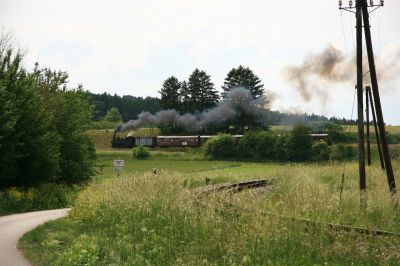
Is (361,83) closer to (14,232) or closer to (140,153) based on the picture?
(14,232)

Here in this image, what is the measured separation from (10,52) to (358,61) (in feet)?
62.0

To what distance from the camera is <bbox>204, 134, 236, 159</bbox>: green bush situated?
3034 inches

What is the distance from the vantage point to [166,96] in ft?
399

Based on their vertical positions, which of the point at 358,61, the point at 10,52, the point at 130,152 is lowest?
the point at 130,152

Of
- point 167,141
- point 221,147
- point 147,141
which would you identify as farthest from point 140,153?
point 221,147

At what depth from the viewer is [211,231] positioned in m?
11.7

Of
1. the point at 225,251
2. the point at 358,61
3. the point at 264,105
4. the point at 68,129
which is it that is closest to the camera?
the point at 225,251

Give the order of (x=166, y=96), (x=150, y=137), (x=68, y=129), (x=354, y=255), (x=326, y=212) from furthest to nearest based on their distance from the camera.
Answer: (x=166, y=96) → (x=150, y=137) → (x=68, y=129) → (x=326, y=212) → (x=354, y=255)

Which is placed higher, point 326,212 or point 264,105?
point 264,105

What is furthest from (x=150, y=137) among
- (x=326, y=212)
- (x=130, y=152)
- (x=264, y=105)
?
(x=326, y=212)

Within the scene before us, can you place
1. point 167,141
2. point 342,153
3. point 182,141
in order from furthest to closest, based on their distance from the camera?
point 167,141 → point 182,141 → point 342,153

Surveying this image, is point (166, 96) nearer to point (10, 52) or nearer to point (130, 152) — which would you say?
point (130, 152)

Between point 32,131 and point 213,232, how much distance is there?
1815 cm

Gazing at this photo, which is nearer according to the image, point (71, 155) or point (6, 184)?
point (6, 184)
